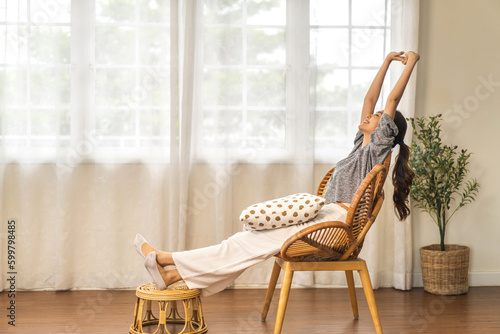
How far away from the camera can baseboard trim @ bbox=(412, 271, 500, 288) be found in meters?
4.16

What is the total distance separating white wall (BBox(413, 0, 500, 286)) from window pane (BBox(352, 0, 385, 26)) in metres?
0.29

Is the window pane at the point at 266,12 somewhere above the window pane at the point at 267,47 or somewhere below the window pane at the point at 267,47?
above

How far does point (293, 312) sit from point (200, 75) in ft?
5.57

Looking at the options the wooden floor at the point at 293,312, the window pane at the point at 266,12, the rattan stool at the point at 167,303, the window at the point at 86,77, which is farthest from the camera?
the window pane at the point at 266,12

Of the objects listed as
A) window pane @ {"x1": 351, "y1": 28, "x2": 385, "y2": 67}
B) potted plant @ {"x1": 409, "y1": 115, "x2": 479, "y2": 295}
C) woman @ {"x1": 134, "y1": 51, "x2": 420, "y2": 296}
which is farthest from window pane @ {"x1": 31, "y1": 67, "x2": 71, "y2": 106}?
potted plant @ {"x1": 409, "y1": 115, "x2": 479, "y2": 295}

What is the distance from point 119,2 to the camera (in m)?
4.02

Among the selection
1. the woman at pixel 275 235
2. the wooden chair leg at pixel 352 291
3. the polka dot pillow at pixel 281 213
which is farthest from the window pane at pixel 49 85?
the wooden chair leg at pixel 352 291

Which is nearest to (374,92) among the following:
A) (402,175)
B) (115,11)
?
(402,175)

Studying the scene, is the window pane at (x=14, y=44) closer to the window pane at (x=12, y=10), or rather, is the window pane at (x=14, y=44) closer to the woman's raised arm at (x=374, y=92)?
the window pane at (x=12, y=10)

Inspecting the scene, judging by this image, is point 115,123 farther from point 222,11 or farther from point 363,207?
point 363,207

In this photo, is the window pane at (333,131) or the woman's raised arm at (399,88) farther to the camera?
the window pane at (333,131)

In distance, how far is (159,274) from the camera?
2803mm

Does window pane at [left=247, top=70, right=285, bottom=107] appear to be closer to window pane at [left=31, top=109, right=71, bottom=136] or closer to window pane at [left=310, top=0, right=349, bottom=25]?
window pane at [left=310, top=0, right=349, bottom=25]

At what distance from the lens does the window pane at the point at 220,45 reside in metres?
4.04
